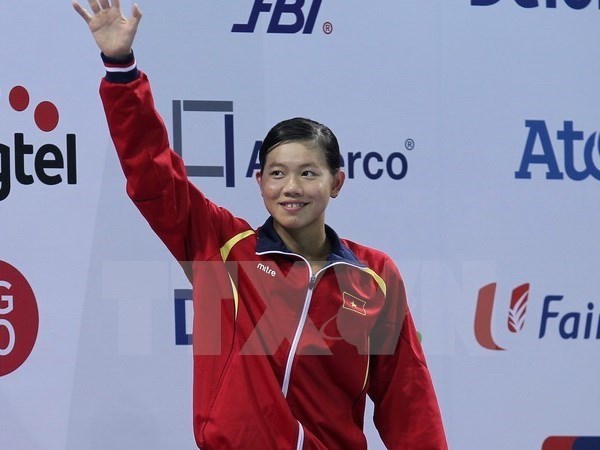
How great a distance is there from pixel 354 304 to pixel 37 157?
928 millimetres

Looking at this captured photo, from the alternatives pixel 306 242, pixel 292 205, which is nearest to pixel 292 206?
pixel 292 205

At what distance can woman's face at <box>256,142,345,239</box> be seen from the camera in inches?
78.9

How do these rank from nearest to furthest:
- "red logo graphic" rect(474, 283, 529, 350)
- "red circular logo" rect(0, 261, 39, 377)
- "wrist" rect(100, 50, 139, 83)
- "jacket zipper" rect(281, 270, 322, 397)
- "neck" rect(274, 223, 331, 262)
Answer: "wrist" rect(100, 50, 139, 83) < "jacket zipper" rect(281, 270, 322, 397) < "neck" rect(274, 223, 331, 262) < "red circular logo" rect(0, 261, 39, 377) < "red logo graphic" rect(474, 283, 529, 350)

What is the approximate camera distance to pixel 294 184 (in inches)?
78.7

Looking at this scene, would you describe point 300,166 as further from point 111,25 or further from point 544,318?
point 544,318

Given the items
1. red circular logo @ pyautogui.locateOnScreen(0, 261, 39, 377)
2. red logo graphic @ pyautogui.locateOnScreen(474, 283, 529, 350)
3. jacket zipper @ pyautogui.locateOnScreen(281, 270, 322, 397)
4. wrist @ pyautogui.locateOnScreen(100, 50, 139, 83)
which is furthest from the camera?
red logo graphic @ pyautogui.locateOnScreen(474, 283, 529, 350)

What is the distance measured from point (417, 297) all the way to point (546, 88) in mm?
672

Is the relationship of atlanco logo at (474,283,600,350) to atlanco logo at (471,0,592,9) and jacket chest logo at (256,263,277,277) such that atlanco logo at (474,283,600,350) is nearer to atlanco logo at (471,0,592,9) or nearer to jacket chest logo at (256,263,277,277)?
atlanco logo at (471,0,592,9)

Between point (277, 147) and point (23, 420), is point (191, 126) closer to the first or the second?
point (277, 147)

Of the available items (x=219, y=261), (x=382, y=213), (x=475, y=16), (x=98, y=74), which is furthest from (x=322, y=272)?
(x=475, y=16)

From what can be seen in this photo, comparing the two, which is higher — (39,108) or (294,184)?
(39,108)

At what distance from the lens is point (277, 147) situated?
203 centimetres

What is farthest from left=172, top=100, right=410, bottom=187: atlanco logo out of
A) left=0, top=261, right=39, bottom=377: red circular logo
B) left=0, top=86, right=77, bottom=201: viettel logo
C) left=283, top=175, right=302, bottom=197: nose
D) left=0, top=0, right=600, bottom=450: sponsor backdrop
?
left=283, top=175, right=302, bottom=197: nose

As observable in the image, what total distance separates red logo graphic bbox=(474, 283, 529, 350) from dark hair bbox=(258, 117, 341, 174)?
2.66ft
